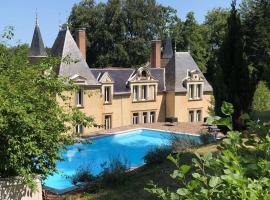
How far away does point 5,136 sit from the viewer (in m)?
8.21

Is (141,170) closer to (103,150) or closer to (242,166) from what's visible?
(242,166)

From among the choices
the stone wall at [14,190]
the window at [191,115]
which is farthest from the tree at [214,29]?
the stone wall at [14,190]

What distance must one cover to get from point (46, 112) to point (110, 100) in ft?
93.0

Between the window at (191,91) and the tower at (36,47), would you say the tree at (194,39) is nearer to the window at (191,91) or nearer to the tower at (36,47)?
the window at (191,91)

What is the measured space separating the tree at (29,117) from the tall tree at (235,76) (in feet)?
22.3

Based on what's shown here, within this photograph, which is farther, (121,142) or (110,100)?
(110,100)

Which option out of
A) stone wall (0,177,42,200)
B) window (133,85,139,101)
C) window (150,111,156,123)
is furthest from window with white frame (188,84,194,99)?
stone wall (0,177,42,200)

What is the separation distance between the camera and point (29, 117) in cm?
834

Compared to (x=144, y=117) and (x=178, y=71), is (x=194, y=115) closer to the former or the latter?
(x=178, y=71)

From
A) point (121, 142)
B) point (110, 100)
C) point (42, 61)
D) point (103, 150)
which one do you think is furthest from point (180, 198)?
point (110, 100)

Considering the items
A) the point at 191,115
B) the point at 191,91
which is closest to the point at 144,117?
the point at 191,115

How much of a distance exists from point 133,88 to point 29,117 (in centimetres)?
3119

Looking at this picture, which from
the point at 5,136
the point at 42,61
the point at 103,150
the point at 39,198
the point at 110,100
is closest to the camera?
the point at 5,136

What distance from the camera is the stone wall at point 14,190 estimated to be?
327 inches
